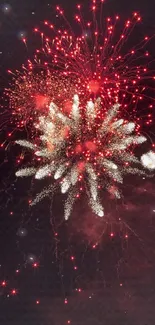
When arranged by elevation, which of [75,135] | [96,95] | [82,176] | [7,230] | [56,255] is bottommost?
[56,255]

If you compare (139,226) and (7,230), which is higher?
(7,230)

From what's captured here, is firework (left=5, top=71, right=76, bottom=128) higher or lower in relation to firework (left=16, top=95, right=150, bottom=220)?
higher

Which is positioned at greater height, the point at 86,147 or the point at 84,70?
the point at 84,70

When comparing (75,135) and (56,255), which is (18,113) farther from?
(56,255)

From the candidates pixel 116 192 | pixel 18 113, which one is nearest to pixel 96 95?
pixel 18 113

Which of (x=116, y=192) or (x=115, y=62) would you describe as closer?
(x=115, y=62)

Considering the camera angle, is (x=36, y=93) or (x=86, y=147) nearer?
(x=36, y=93)

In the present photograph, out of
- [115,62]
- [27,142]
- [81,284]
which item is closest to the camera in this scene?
[115,62]

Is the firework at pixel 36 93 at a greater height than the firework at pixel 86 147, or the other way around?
the firework at pixel 36 93
